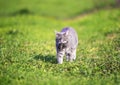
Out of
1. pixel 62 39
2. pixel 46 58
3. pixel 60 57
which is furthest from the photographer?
pixel 46 58

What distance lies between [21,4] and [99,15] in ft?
54.7

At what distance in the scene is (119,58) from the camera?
16.1 meters

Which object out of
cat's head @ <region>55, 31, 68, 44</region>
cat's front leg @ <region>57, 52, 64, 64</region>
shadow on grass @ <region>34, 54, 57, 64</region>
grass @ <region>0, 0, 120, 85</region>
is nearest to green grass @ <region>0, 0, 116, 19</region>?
grass @ <region>0, 0, 120, 85</region>

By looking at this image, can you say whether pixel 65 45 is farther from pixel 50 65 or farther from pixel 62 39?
pixel 50 65

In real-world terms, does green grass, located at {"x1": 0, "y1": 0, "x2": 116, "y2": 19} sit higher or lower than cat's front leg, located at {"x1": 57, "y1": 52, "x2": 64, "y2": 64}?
higher

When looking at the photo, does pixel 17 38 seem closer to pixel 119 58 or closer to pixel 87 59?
pixel 87 59

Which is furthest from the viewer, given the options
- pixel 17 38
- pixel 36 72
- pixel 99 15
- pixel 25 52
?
pixel 99 15

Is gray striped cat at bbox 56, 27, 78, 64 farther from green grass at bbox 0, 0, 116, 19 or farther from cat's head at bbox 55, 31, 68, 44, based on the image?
green grass at bbox 0, 0, 116, 19

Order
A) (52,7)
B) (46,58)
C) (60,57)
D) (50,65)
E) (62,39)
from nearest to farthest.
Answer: (62,39) → (50,65) → (60,57) → (46,58) → (52,7)

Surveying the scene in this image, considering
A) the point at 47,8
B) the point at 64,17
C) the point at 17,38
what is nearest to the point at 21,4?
the point at 47,8

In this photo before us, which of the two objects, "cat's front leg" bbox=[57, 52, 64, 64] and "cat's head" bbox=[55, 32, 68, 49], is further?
Answer: "cat's front leg" bbox=[57, 52, 64, 64]

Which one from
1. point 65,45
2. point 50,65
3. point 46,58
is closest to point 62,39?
point 65,45

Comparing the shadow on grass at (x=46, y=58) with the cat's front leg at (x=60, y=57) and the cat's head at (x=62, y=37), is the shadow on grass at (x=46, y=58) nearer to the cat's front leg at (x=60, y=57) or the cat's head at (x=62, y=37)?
the cat's front leg at (x=60, y=57)

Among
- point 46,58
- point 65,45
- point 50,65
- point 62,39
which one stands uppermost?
point 62,39
